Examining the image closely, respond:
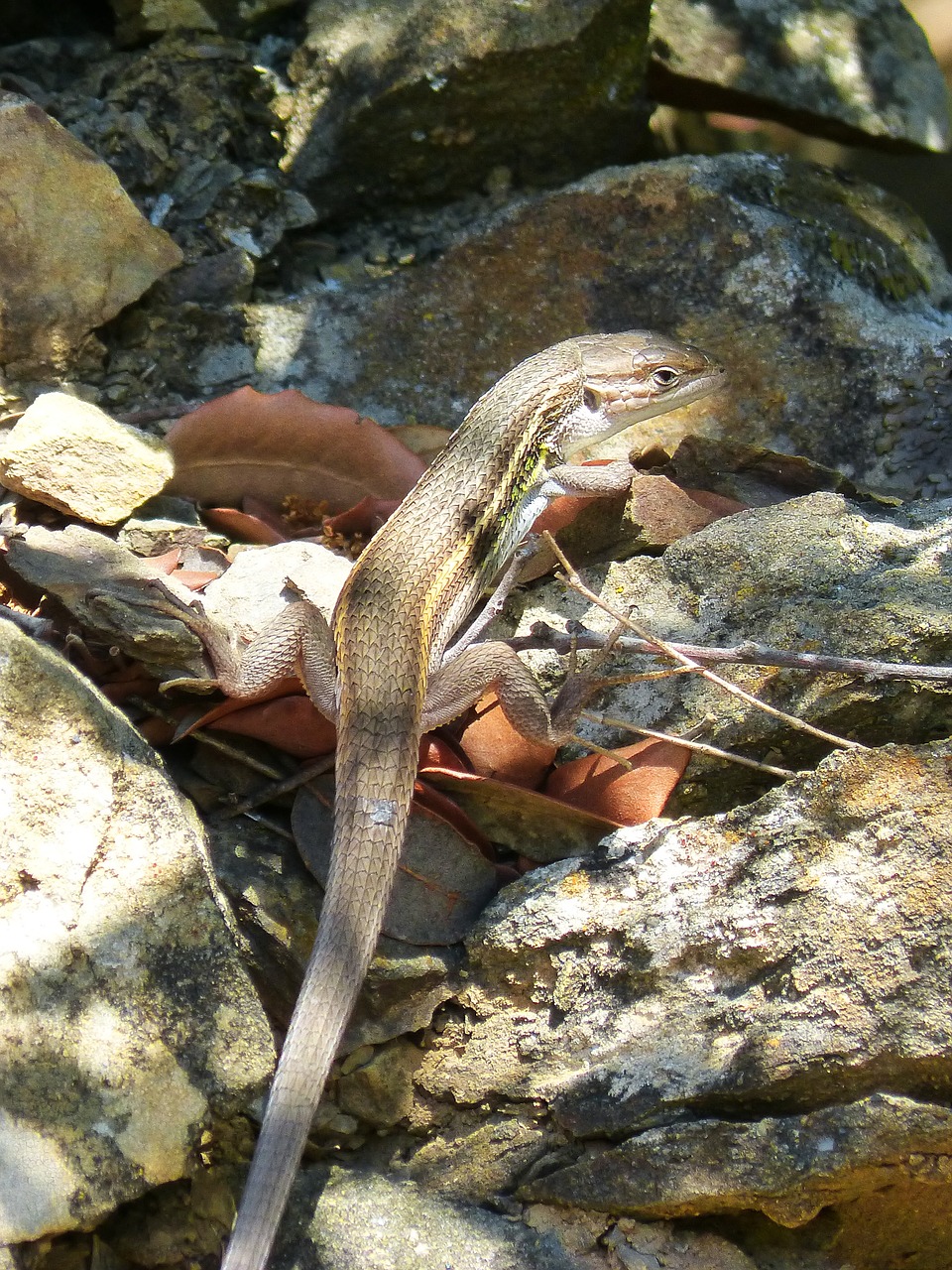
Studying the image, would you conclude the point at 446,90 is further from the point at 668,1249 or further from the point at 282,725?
the point at 668,1249

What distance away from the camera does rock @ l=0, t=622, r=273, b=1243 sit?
76.1 inches

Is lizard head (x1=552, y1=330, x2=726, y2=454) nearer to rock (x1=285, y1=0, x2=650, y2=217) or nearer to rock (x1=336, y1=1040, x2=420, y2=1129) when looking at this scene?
rock (x1=285, y1=0, x2=650, y2=217)

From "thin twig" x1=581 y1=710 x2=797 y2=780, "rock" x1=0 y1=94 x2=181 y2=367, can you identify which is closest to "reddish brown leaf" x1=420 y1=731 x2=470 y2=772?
"thin twig" x1=581 y1=710 x2=797 y2=780

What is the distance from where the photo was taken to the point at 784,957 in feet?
6.91

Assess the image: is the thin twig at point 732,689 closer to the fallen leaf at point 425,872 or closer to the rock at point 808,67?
the fallen leaf at point 425,872

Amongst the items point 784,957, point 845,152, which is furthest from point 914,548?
point 845,152

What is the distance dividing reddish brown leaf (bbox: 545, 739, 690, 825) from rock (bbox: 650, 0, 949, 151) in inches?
106

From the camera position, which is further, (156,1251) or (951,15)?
→ (951,15)

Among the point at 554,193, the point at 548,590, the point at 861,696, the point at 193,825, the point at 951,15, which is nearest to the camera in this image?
the point at 193,825

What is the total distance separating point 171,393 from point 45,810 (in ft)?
5.38

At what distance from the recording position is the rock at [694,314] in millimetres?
3545

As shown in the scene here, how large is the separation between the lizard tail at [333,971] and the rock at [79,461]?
1.00 meters

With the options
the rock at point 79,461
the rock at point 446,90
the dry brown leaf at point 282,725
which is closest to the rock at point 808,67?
the rock at point 446,90

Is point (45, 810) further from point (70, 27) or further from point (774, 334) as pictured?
point (70, 27)
